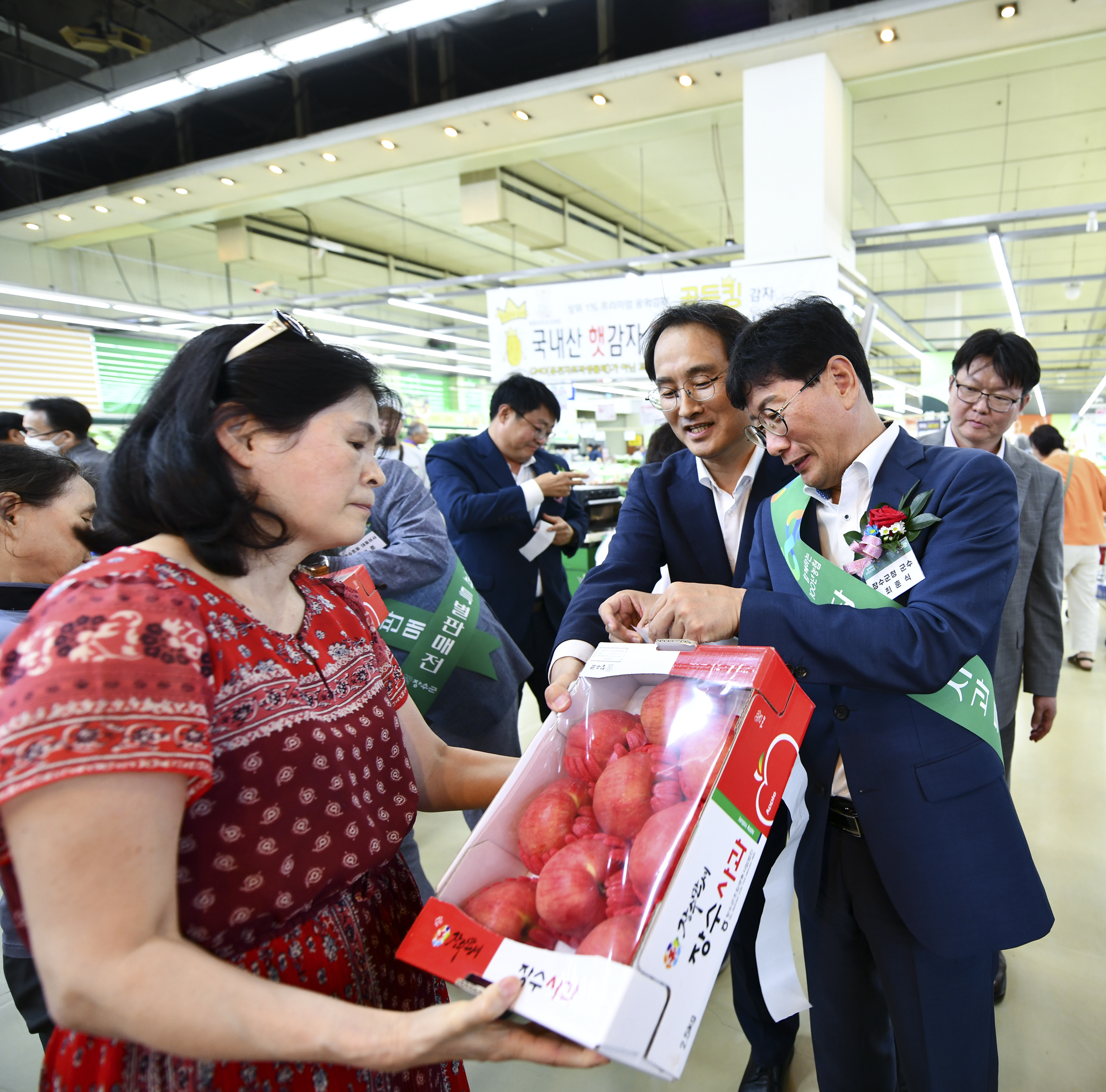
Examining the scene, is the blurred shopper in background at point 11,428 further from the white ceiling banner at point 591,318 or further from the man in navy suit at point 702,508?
the man in navy suit at point 702,508

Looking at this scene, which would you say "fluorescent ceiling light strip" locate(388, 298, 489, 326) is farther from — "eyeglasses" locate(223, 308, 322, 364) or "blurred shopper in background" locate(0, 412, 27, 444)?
"eyeglasses" locate(223, 308, 322, 364)

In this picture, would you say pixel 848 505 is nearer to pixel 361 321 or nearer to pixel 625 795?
pixel 625 795

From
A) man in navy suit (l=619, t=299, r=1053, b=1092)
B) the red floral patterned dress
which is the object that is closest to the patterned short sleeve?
the red floral patterned dress

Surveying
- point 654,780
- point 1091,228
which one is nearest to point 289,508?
point 654,780

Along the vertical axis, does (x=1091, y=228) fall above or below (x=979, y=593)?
above

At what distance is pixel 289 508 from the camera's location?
960mm

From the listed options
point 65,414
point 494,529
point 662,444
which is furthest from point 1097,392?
point 65,414

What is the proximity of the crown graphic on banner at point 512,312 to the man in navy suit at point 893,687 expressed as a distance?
4781 mm

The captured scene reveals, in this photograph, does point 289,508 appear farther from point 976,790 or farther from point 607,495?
point 607,495

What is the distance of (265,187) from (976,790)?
26.4ft

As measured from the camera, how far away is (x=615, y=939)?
71 centimetres

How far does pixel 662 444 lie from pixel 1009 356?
1.32 meters

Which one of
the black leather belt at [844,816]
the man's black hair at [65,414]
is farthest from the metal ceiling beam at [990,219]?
the man's black hair at [65,414]

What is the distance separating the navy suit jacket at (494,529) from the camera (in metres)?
2.94
